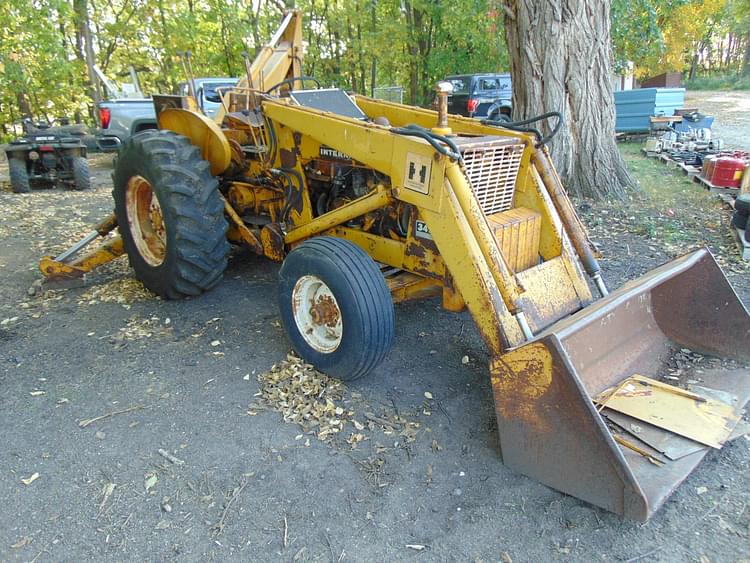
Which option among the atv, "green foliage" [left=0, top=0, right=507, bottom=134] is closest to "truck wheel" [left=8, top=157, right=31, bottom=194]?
the atv

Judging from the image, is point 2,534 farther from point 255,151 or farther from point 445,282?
point 255,151

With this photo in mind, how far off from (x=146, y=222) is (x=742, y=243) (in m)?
5.45

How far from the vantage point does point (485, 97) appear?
14.7m

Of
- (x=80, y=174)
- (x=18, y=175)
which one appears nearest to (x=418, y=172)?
(x=80, y=174)

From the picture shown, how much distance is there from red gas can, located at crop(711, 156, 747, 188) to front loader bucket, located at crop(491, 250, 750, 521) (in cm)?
513

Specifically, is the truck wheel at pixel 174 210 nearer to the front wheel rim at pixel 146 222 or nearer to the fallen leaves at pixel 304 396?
the front wheel rim at pixel 146 222

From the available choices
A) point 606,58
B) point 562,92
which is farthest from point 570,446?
point 606,58

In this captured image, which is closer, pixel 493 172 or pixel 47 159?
pixel 493 172

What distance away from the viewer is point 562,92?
23.5 feet

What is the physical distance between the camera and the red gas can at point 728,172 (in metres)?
7.48

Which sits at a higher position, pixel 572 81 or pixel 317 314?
pixel 572 81

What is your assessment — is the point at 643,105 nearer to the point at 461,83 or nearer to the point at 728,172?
the point at 461,83

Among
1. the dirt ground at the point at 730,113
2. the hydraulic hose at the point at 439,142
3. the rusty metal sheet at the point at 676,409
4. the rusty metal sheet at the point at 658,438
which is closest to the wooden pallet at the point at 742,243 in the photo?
the rusty metal sheet at the point at 676,409

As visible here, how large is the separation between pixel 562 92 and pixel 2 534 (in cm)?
699
